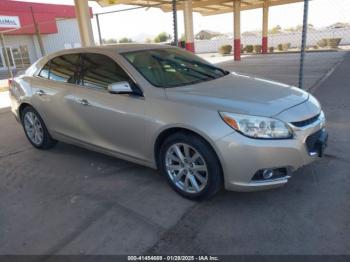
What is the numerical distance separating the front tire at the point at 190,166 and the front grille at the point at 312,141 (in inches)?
34.9

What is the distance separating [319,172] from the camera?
374cm

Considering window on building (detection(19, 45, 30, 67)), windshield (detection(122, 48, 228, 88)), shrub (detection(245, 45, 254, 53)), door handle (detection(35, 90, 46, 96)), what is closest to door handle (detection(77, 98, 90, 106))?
windshield (detection(122, 48, 228, 88))

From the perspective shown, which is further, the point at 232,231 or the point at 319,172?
the point at 319,172

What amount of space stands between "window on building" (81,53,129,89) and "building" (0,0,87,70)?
22.7 meters

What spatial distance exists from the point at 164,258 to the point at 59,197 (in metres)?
1.61

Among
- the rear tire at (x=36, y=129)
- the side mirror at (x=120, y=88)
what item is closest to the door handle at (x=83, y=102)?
the side mirror at (x=120, y=88)

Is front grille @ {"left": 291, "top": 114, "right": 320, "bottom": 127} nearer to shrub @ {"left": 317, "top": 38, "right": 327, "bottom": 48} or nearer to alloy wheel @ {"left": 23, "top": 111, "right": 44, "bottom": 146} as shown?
alloy wheel @ {"left": 23, "top": 111, "right": 44, "bottom": 146}

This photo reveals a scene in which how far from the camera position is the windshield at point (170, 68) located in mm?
3609

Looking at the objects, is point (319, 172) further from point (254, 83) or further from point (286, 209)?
point (254, 83)

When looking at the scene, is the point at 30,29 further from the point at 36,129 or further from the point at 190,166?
the point at 190,166

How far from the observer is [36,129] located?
4953 mm

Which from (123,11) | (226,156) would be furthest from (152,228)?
(123,11)

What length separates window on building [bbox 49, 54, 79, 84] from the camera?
4.21 metres

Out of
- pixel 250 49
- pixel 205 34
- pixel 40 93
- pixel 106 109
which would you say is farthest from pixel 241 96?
pixel 205 34
